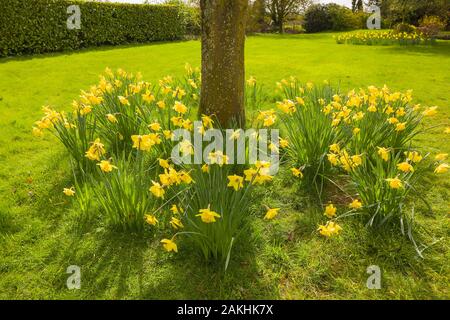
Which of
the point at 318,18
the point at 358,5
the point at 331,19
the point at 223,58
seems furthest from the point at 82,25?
the point at 358,5

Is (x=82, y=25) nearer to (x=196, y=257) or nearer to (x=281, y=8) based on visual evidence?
(x=196, y=257)

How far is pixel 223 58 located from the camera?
13.2 feet

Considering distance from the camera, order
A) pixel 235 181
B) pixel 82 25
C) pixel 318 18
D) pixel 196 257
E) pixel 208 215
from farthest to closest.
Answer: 1. pixel 318 18
2. pixel 82 25
3. pixel 196 257
4. pixel 235 181
5. pixel 208 215

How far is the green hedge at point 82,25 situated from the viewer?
12469 mm

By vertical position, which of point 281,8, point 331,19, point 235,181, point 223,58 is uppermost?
point 281,8

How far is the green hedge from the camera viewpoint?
1247 cm

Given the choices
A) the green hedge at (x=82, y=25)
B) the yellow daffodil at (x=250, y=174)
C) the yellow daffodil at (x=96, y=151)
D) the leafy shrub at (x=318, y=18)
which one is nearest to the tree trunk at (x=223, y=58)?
the yellow daffodil at (x=250, y=174)

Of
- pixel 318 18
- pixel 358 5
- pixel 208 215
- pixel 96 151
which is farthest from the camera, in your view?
pixel 358 5

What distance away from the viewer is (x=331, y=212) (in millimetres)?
2715

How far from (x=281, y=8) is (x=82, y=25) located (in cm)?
2210

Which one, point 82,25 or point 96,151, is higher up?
point 82,25

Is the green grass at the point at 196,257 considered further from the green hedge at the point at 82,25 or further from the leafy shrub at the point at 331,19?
the leafy shrub at the point at 331,19

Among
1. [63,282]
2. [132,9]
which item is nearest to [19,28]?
[132,9]

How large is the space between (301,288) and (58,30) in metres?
14.6
